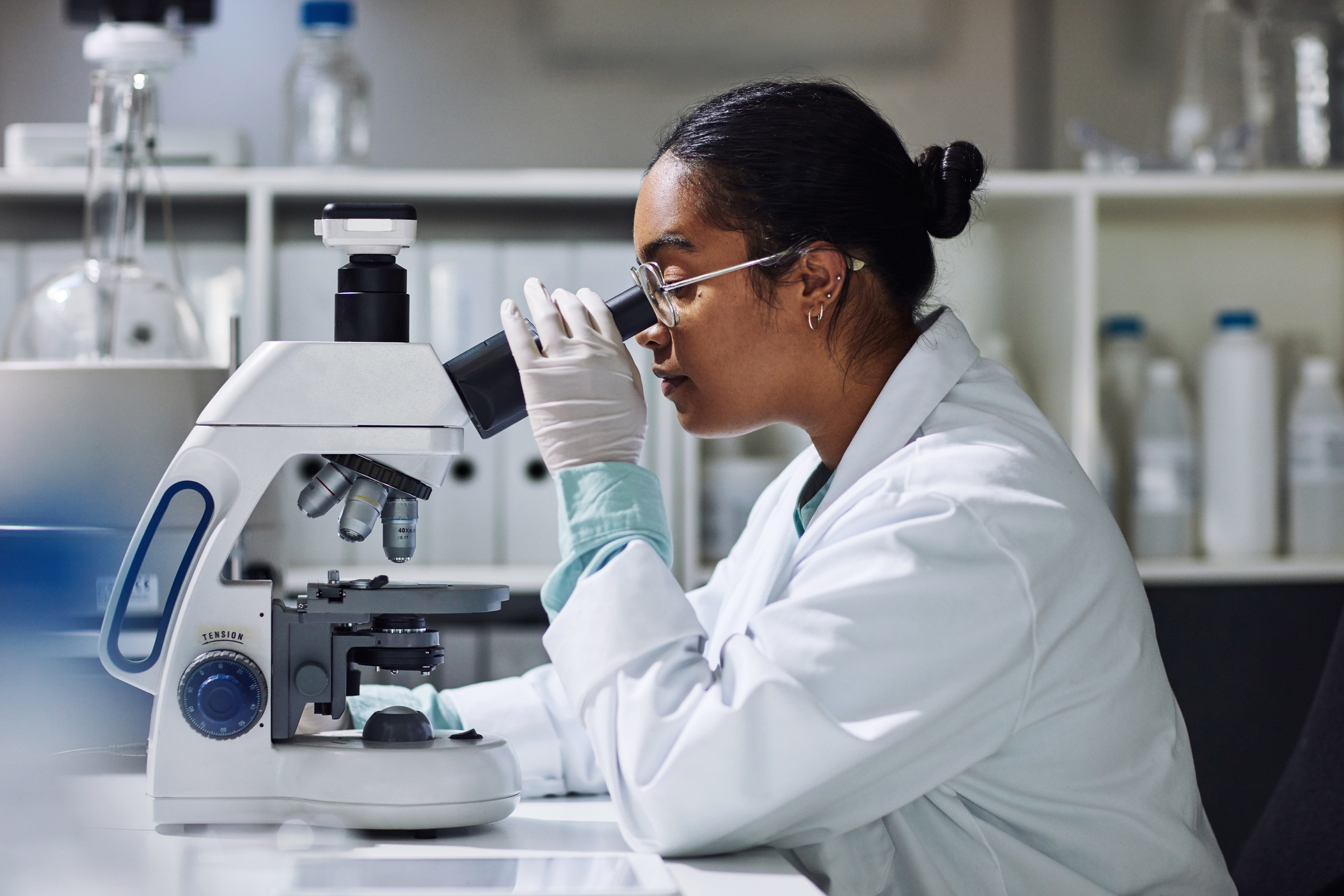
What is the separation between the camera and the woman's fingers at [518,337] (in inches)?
36.1

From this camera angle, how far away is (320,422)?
0.84 m

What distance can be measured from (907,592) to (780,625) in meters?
0.08

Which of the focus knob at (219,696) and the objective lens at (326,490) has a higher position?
the objective lens at (326,490)

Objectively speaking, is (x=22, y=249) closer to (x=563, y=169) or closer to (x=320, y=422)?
(x=563, y=169)

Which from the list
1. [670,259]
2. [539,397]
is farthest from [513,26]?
[539,397]

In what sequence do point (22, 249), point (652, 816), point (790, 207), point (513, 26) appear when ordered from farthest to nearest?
point (513, 26) < point (22, 249) < point (790, 207) < point (652, 816)

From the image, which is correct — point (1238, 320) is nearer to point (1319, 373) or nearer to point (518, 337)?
point (1319, 373)

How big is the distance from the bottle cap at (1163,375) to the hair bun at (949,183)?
95 centimetres

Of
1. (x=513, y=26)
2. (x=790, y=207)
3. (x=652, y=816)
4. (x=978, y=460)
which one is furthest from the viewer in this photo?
(x=513, y=26)

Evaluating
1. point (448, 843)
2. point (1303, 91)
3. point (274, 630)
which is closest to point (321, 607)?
point (274, 630)

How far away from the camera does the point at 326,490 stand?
→ 0.87 meters

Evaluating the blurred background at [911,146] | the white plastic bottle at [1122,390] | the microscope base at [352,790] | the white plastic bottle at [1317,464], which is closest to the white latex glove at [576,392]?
the microscope base at [352,790]

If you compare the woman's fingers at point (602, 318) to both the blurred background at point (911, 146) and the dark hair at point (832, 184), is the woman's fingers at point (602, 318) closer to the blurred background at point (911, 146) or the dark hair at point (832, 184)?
the dark hair at point (832, 184)

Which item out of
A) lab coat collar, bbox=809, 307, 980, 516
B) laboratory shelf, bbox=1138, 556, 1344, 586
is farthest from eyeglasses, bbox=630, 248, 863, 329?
laboratory shelf, bbox=1138, 556, 1344, 586
